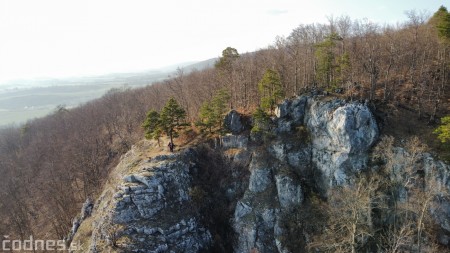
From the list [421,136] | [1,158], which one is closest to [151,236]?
[421,136]

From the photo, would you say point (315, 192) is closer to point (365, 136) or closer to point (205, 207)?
point (365, 136)

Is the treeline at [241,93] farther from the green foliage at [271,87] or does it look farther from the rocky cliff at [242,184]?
the rocky cliff at [242,184]

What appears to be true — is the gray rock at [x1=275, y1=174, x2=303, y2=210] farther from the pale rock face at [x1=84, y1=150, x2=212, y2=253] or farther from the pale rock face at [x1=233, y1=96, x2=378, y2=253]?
the pale rock face at [x1=84, y1=150, x2=212, y2=253]

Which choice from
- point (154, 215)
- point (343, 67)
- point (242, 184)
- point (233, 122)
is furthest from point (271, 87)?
point (154, 215)

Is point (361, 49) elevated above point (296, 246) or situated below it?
above

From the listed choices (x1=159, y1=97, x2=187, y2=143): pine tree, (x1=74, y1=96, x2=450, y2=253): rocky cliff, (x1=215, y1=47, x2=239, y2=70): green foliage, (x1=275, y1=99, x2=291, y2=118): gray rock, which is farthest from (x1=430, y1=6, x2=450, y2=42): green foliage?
(x1=159, y1=97, x2=187, y2=143): pine tree

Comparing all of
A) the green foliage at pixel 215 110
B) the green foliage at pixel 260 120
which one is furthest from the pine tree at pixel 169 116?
the green foliage at pixel 260 120

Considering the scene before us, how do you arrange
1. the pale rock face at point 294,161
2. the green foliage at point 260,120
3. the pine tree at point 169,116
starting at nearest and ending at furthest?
the pale rock face at point 294,161
the green foliage at point 260,120
the pine tree at point 169,116
